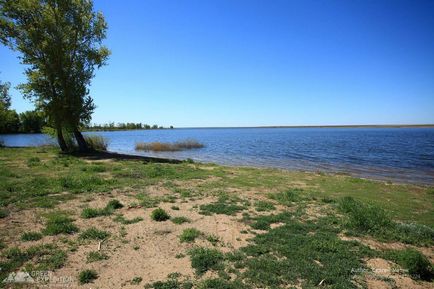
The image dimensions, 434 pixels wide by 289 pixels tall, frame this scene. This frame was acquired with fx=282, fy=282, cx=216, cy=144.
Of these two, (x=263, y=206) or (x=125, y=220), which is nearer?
(x=125, y=220)

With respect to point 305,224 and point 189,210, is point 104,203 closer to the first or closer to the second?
point 189,210

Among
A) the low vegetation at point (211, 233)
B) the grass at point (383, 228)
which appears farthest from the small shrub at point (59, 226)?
the grass at point (383, 228)

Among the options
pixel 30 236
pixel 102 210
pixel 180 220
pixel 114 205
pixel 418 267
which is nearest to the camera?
pixel 418 267

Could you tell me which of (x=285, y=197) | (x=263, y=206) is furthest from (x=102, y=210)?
(x=285, y=197)

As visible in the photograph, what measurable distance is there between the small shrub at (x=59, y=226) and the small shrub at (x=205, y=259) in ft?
11.2

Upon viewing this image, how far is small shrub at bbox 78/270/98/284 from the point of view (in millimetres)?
5337

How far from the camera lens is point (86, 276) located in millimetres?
5402

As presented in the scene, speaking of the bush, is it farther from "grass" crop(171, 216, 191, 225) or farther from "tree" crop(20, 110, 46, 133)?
"tree" crop(20, 110, 46, 133)

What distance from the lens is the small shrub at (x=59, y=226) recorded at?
731cm

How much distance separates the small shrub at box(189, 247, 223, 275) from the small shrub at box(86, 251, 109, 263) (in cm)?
192

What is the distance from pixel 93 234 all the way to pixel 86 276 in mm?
1978

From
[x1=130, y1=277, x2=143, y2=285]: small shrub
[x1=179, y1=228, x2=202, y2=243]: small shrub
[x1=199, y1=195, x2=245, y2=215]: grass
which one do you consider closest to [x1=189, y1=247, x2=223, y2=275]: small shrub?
[x1=179, y1=228, x2=202, y2=243]: small shrub

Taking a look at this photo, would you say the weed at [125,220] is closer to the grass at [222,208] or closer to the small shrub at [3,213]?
the grass at [222,208]

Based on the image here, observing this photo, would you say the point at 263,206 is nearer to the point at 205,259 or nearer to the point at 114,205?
the point at 205,259
